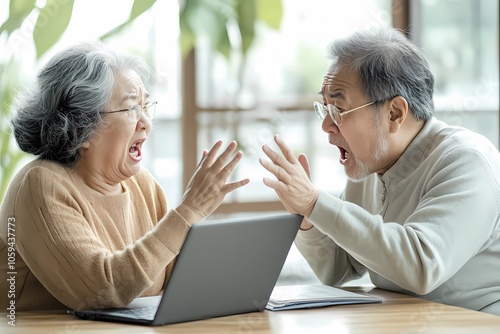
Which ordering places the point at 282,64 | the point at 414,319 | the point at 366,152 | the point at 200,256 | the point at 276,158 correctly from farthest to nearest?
the point at 282,64 < the point at 366,152 < the point at 276,158 < the point at 414,319 < the point at 200,256

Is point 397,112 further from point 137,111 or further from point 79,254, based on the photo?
point 79,254

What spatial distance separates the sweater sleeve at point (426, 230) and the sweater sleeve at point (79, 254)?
15.4 inches

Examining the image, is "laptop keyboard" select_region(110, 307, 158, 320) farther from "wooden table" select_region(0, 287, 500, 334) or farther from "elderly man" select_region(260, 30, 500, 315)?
"elderly man" select_region(260, 30, 500, 315)

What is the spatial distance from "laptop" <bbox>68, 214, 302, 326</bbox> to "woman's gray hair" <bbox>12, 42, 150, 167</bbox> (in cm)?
44

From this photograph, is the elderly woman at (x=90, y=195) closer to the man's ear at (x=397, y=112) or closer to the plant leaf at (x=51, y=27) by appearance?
the plant leaf at (x=51, y=27)

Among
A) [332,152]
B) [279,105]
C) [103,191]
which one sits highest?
[103,191]

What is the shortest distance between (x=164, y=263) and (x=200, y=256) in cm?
22

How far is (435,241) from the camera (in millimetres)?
1936

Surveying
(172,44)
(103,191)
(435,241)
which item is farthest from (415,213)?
(172,44)

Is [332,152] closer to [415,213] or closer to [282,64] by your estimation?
[282,64]

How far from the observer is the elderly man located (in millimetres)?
1943

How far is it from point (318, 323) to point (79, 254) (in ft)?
1.83

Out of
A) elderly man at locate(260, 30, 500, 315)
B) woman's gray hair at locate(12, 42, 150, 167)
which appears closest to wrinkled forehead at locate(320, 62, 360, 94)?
elderly man at locate(260, 30, 500, 315)

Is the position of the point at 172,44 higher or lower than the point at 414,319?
higher
